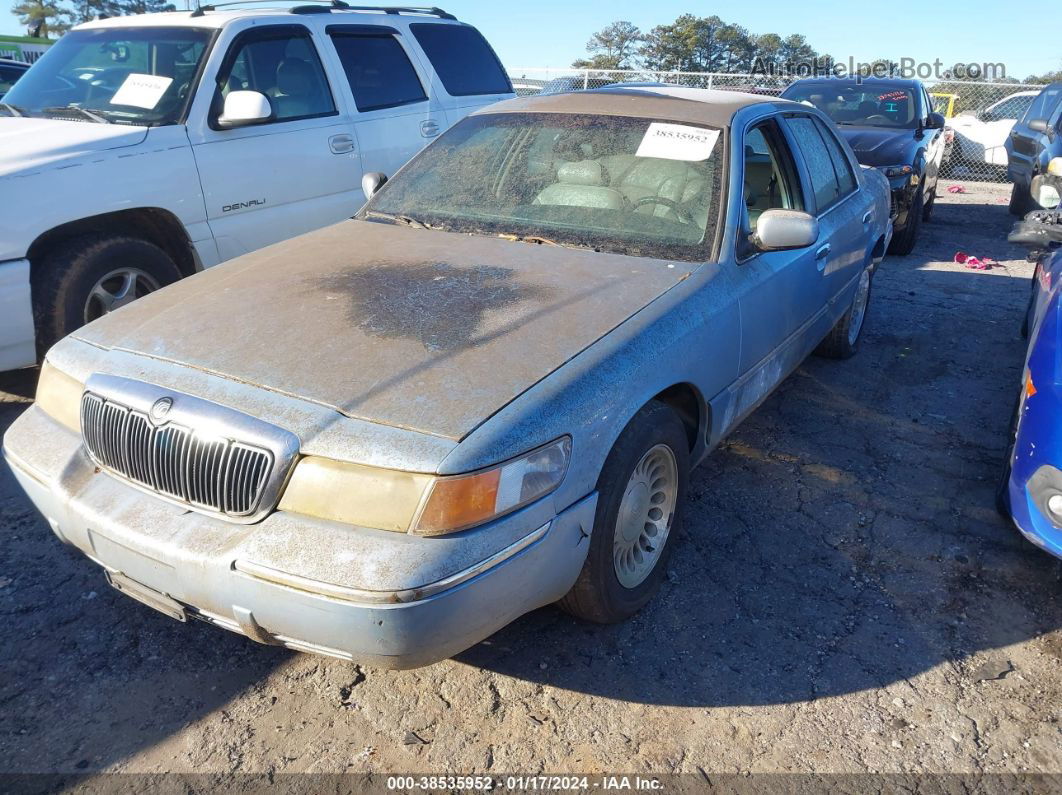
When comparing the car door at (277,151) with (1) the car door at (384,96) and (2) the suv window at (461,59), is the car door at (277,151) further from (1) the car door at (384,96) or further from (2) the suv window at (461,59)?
(2) the suv window at (461,59)

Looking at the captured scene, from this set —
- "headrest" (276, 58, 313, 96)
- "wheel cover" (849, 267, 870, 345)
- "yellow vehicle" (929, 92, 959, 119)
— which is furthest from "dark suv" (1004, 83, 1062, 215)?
"yellow vehicle" (929, 92, 959, 119)

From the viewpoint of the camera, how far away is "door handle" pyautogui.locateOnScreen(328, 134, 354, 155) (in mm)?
5559

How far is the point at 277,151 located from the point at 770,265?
10.6ft

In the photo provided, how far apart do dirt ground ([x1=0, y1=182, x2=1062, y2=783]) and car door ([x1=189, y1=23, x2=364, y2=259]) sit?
2.09 metres

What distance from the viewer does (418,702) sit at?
2.64 meters

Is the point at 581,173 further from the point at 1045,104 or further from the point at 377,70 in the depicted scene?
the point at 1045,104

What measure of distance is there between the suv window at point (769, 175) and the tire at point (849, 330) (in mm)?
1309

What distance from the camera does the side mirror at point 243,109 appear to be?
486 centimetres

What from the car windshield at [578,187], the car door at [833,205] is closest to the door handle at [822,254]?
the car door at [833,205]

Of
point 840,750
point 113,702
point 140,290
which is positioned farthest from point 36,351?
point 840,750

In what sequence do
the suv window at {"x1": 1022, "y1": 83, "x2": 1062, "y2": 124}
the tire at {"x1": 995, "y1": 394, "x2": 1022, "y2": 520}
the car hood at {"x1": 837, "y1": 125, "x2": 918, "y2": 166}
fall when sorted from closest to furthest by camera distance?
1. the tire at {"x1": 995, "y1": 394, "x2": 1022, "y2": 520}
2. the car hood at {"x1": 837, "y1": 125, "x2": 918, "y2": 166}
3. the suv window at {"x1": 1022, "y1": 83, "x2": 1062, "y2": 124}

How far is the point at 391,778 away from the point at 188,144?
3.86 metres

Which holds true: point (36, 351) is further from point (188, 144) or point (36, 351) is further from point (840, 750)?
point (840, 750)

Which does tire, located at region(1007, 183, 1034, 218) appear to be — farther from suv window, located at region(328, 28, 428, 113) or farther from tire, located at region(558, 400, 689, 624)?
tire, located at region(558, 400, 689, 624)
